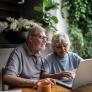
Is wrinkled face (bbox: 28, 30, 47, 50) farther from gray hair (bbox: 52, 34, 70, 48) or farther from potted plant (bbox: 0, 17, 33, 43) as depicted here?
potted plant (bbox: 0, 17, 33, 43)

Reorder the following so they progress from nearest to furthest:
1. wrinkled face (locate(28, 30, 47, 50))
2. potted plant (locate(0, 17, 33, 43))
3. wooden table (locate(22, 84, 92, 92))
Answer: wooden table (locate(22, 84, 92, 92)) → wrinkled face (locate(28, 30, 47, 50)) → potted plant (locate(0, 17, 33, 43))

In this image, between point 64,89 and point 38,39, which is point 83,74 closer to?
point 64,89

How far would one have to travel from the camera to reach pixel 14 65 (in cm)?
237

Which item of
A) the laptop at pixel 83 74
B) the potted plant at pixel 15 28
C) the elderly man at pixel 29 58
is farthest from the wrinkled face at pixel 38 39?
the laptop at pixel 83 74

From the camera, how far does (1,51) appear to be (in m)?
3.13

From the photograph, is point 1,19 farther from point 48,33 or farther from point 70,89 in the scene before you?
point 70,89

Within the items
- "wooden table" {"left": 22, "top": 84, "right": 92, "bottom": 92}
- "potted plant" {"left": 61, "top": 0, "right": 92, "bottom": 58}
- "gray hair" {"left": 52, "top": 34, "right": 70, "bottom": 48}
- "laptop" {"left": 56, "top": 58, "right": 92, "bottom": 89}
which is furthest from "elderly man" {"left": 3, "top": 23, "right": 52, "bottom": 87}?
"potted plant" {"left": 61, "top": 0, "right": 92, "bottom": 58}

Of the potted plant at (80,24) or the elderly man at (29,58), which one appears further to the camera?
the potted plant at (80,24)

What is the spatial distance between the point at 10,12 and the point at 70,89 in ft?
5.29

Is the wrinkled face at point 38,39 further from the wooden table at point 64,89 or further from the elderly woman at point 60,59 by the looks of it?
the wooden table at point 64,89

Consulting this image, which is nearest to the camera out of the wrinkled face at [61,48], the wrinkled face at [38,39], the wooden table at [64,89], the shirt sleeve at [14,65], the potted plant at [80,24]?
the wooden table at [64,89]

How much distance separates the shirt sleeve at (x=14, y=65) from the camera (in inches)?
91.5

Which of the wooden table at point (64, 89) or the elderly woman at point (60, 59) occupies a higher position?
the elderly woman at point (60, 59)

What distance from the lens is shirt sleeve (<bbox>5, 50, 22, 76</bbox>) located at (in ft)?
7.63
